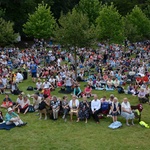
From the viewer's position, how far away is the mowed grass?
11586 millimetres

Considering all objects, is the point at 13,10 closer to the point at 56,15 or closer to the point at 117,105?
the point at 56,15

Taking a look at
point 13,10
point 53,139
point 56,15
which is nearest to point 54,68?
point 53,139

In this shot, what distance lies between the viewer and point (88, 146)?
11.6m

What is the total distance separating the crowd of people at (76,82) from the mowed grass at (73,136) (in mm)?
609

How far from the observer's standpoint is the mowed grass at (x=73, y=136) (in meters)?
11.6

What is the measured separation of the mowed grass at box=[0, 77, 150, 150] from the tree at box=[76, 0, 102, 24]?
116 feet

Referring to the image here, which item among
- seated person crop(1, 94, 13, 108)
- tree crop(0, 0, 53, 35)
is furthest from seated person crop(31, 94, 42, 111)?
tree crop(0, 0, 53, 35)

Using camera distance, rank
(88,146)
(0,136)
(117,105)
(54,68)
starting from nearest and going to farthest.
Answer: (88,146) < (0,136) < (117,105) < (54,68)

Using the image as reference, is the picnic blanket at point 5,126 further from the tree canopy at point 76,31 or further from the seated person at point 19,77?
the tree canopy at point 76,31

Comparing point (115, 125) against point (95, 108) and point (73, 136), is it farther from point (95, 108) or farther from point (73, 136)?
point (73, 136)

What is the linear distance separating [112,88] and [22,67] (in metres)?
10.9

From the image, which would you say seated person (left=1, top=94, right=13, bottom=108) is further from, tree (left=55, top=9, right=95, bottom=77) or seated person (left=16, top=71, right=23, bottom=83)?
tree (left=55, top=9, right=95, bottom=77)

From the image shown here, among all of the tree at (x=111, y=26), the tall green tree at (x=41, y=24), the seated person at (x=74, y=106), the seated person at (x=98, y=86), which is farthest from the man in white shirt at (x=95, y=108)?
the tall green tree at (x=41, y=24)

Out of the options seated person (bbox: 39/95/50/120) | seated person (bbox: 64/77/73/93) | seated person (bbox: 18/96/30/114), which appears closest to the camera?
seated person (bbox: 39/95/50/120)
